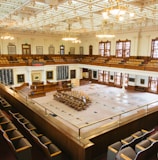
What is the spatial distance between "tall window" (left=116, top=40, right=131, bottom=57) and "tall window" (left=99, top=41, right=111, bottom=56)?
1.42 meters

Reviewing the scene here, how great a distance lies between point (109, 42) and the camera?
20.4 m

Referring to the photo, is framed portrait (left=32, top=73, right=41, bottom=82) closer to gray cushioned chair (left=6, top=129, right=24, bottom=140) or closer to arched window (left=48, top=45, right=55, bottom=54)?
arched window (left=48, top=45, right=55, bottom=54)

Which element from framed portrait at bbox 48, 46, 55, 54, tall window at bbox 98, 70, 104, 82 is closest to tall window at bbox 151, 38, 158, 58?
tall window at bbox 98, 70, 104, 82

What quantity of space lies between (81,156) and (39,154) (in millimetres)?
1363

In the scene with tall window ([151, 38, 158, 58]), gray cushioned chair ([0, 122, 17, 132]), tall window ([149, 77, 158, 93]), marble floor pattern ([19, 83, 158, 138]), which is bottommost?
marble floor pattern ([19, 83, 158, 138])

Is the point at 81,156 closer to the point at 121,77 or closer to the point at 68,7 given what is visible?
the point at 68,7

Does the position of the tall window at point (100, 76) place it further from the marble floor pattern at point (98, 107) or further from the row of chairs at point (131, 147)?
the row of chairs at point (131, 147)

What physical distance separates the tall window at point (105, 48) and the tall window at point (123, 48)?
4.67 feet

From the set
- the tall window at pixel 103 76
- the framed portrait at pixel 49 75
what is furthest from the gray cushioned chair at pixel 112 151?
the tall window at pixel 103 76

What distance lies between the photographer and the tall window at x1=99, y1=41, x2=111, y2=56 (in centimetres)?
2070

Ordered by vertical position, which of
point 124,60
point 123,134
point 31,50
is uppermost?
point 31,50

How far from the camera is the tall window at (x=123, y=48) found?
18.5 m

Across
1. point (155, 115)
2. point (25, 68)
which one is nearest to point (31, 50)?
point (25, 68)

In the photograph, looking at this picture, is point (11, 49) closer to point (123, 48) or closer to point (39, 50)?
point (39, 50)
